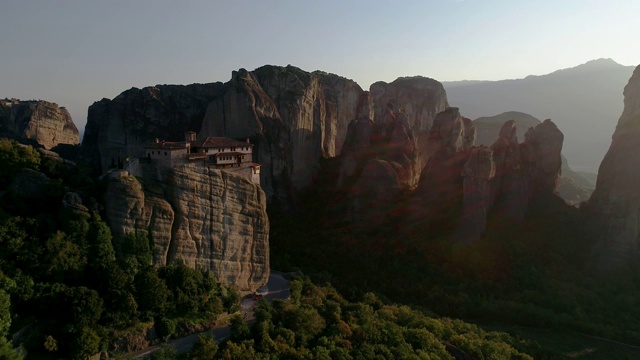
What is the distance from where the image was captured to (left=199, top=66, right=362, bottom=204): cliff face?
2485 inches

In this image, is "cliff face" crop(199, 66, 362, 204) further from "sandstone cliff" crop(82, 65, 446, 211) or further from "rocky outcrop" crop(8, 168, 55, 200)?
"rocky outcrop" crop(8, 168, 55, 200)

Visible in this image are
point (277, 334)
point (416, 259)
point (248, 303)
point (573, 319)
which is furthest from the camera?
point (416, 259)

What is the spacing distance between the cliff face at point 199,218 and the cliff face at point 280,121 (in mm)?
23973

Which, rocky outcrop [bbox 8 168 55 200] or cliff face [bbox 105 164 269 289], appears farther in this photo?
cliff face [bbox 105 164 269 289]

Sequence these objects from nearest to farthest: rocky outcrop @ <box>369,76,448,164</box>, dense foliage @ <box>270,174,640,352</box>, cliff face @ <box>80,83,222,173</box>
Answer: dense foliage @ <box>270,174,640,352</box>, cliff face @ <box>80,83,222,173</box>, rocky outcrop @ <box>369,76,448,164</box>

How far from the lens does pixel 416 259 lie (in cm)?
5356

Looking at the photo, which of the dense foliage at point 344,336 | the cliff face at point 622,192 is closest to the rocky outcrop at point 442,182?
the cliff face at point 622,192

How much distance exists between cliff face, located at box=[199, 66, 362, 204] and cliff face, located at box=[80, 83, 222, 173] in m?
7.92

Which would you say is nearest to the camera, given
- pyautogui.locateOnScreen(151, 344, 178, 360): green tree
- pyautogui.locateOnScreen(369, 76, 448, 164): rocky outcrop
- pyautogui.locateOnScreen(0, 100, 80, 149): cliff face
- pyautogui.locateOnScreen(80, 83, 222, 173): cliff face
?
pyautogui.locateOnScreen(151, 344, 178, 360): green tree

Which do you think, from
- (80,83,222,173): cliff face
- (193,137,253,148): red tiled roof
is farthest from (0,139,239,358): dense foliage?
(80,83,222,173): cliff face

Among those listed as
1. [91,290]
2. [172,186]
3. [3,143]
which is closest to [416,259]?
[172,186]

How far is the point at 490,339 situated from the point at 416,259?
1466 centimetres

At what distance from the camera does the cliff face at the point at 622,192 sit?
53.6 metres

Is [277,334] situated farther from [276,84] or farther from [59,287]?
[276,84]
